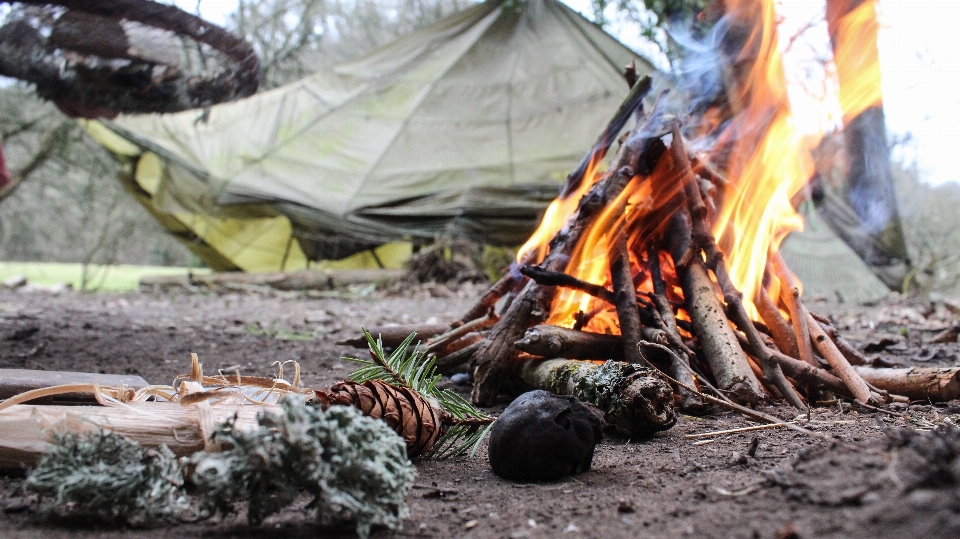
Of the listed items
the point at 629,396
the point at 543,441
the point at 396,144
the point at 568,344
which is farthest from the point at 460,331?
the point at 396,144

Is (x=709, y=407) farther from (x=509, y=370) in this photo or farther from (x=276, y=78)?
(x=276, y=78)

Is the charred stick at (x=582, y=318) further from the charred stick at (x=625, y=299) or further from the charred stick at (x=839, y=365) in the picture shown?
the charred stick at (x=839, y=365)

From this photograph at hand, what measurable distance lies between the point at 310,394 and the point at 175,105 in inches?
131

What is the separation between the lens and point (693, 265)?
2.89 m

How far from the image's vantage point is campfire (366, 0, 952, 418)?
2590 mm

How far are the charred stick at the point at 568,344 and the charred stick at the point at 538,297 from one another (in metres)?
0.13

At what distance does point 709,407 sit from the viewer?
7.94 ft

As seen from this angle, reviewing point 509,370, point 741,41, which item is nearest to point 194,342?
point 509,370

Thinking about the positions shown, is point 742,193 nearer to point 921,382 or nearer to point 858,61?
point 921,382

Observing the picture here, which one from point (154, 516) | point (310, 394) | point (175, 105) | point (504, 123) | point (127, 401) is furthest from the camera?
point (504, 123)

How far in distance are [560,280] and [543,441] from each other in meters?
1.06

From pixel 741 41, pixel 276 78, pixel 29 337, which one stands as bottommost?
pixel 29 337

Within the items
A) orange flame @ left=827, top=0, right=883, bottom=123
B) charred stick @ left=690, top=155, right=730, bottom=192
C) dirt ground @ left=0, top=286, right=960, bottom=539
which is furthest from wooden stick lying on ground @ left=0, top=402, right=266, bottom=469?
orange flame @ left=827, top=0, right=883, bottom=123

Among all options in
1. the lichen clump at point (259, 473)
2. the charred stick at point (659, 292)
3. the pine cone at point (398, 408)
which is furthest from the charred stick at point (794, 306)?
the lichen clump at point (259, 473)
